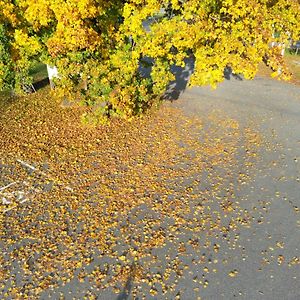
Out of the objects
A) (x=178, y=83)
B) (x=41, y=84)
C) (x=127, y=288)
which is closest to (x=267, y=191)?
(x=127, y=288)

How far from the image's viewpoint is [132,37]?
1153 cm

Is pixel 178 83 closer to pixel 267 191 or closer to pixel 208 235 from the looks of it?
pixel 267 191

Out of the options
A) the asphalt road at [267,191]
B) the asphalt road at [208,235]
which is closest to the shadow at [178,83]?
the asphalt road at [267,191]

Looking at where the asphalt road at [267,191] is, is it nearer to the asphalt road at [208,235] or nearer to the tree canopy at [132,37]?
the asphalt road at [208,235]

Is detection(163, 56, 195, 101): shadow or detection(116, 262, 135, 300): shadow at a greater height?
detection(163, 56, 195, 101): shadow

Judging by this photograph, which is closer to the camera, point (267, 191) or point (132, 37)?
point (267, 191)

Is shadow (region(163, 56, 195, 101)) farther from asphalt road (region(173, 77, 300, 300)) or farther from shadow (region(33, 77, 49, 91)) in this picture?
shadow (region(33, 77, 49, 91))

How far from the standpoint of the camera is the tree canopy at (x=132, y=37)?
33.1 ft

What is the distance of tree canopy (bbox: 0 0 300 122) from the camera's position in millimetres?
10102

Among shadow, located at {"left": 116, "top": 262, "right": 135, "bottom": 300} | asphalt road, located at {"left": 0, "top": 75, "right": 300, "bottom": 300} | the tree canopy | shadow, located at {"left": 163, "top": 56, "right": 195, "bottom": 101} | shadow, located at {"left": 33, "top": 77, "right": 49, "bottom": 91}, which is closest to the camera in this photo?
shadow, located at {"left": 116, "top": 262, "right": 135, "bottom": 300}

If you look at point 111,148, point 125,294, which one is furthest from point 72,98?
point 125,294

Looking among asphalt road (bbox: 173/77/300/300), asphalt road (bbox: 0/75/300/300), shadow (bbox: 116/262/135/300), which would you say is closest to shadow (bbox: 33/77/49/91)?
asphalt road (bbox: 173/77/300/300)

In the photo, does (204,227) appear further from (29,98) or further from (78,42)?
(29,98)

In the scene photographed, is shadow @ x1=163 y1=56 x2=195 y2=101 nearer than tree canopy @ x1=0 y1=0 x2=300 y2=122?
No
